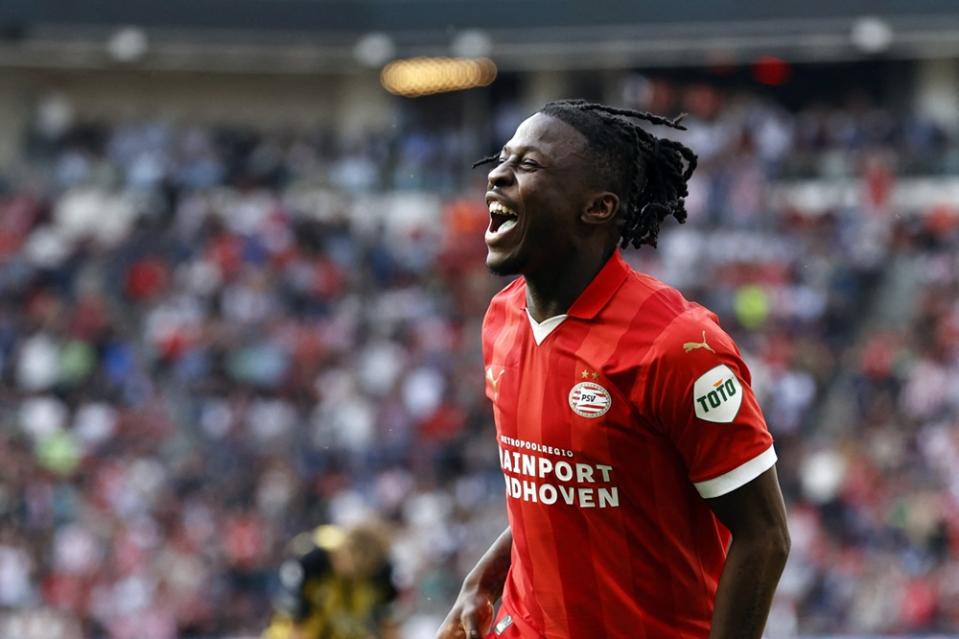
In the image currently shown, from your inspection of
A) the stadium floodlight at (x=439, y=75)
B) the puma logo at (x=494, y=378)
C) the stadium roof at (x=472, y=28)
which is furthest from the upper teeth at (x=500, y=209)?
the stadium floodlight at (x=439, y=75)

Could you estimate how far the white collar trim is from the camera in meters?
3.37

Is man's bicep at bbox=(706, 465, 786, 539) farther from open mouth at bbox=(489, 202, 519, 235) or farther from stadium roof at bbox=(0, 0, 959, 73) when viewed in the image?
stadium roof at bbox=(0, 0, 959, 73)

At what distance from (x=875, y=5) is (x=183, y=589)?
13.8 m

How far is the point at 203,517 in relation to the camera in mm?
14984

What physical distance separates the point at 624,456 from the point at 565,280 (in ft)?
1.55

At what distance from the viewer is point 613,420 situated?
3119mm

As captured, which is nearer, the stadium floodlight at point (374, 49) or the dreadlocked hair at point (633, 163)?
the dreadlocked hair at point (633, 163)

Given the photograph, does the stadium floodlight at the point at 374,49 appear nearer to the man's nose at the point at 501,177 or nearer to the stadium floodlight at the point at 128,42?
the stadium floodlight at the point at 128,42

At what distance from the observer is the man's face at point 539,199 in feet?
10.9

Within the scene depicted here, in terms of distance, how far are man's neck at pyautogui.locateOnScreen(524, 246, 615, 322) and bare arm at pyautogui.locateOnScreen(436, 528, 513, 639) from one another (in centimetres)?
66

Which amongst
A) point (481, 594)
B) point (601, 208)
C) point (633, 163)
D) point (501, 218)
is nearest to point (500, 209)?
point (501, 218)

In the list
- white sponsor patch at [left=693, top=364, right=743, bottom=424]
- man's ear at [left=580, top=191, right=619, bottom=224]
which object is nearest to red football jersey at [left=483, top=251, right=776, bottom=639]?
white sponsor patch at [left=693, top=364, right=743, bottom=424]

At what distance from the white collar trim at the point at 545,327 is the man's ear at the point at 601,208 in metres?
0.24

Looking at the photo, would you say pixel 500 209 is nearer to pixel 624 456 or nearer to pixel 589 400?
pixel 589 400
